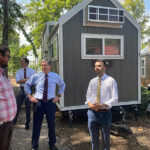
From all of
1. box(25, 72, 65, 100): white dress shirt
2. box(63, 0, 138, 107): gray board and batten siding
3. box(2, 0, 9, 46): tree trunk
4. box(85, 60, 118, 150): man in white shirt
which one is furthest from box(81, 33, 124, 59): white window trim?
box(2, 0, 9, 46): tree trunk

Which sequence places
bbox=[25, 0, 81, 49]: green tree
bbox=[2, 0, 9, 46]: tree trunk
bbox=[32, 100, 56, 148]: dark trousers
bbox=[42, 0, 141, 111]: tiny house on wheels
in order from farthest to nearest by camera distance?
bbox=[25, 0, 81, 49]: green tree → bbox=[2, 0, 9, 46]: tree trunk → bbox=[42, 0, 141, 111]: tiny house on wheels → bbox=[32, 100, 56, 148]: dark trousers

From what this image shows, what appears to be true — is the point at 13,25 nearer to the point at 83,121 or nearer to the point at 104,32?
the point at 104,32

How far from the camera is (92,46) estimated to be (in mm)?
5512

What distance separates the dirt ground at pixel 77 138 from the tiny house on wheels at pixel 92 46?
762 millimetres

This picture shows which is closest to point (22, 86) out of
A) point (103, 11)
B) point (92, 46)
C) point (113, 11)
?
point (92, 46)

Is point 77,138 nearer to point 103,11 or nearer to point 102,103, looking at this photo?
point 102,103

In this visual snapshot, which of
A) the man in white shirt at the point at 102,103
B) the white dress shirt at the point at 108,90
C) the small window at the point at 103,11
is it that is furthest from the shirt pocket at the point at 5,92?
the small window at the point at 103,11

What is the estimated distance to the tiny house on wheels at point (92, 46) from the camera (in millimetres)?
5262

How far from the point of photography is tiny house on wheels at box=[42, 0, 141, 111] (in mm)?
5262

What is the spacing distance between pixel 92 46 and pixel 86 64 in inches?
26.3

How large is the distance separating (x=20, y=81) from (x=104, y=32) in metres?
3.31

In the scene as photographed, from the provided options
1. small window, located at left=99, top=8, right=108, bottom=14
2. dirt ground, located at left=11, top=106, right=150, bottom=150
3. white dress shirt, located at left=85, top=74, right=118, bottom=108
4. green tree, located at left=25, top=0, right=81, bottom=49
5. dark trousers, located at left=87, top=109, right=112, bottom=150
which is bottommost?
dirt ground, located at left=11, top=106, right=150, bottom=150

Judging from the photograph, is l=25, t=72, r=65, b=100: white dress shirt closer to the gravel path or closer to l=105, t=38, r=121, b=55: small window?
the gravel path

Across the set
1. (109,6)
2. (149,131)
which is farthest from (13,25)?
Answer: (149,131)
